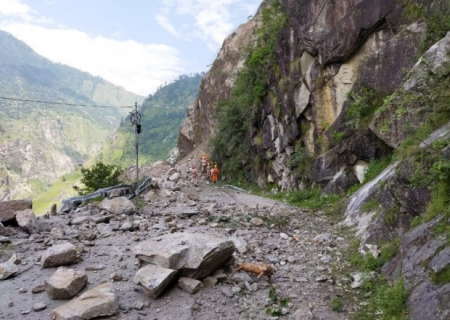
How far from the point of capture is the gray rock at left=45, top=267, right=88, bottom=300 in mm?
5723

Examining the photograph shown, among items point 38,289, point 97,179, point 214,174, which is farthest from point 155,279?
point 97,179

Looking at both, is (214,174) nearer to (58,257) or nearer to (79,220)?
(79,220)

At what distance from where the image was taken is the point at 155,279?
5.72m

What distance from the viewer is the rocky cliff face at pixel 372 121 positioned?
17.6 feet

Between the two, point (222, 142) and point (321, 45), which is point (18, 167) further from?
point (321, 45)

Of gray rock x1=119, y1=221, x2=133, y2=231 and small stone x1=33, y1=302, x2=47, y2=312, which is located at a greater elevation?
A: gray rock x1=119, y1=221, x2=133, y2=231

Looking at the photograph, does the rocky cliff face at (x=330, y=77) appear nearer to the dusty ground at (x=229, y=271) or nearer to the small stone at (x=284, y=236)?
the dusty ground at (x=229, y=271)

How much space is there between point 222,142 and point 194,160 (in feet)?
36.2

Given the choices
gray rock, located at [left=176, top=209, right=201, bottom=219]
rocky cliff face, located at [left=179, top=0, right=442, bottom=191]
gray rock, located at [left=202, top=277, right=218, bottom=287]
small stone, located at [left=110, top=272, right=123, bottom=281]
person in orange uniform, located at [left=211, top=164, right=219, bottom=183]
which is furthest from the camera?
person in orange uniform, located at [left=211, top=164, right=219, bottom=183]

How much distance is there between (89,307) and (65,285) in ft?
3.05

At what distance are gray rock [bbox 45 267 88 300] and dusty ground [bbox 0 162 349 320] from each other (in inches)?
4.8

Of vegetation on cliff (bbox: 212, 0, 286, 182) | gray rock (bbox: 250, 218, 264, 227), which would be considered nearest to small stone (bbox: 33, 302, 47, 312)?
gray rock (bbox: 250, 218, 264, 227)

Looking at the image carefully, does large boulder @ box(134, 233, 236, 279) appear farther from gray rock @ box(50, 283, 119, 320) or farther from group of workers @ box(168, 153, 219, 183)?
group of workers @ box(168, 153, 219, 183)

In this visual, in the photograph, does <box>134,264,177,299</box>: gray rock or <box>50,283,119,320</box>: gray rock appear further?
<box>134,264,177,299</box>: gray rock
